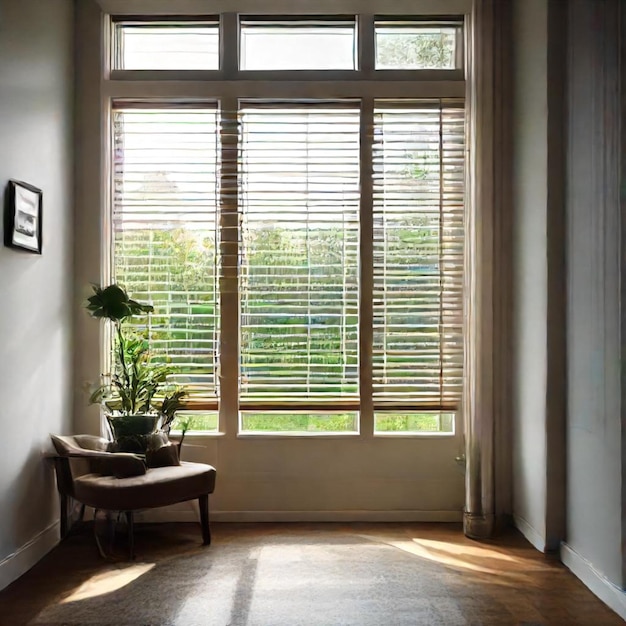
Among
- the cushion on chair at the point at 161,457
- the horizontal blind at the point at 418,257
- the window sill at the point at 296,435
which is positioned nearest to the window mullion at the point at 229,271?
the window sill at the point at 296,435

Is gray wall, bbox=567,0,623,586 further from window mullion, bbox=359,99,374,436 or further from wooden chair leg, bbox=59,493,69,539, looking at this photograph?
wooden chair leg, bbox=59,493,69,539

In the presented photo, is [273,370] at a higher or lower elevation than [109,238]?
lower

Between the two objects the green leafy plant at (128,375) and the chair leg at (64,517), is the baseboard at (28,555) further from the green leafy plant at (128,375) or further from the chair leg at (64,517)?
the green leafy plant at (128,375)

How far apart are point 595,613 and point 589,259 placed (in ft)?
5.54

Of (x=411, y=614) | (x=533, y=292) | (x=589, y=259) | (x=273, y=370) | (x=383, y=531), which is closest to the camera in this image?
(x=411, y=614)

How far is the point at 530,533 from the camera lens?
410 cm

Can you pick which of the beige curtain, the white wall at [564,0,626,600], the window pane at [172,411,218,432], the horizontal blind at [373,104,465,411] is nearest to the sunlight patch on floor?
the window pane at [172,411,218,432]

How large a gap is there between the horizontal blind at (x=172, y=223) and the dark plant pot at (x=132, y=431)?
523 mm

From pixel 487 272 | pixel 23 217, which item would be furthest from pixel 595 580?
pixel 23 217

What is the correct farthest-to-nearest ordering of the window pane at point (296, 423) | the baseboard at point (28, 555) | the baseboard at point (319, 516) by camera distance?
the window pane at point (296, 423) → the baseboard at point (319, 516) → the baseboard at point (28, 555)

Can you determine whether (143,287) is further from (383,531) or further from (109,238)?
(383,531)

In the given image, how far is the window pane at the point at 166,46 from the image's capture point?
4746mm

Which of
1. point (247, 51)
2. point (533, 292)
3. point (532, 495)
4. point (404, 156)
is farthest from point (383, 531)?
point (247, 51)

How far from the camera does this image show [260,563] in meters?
3.75
